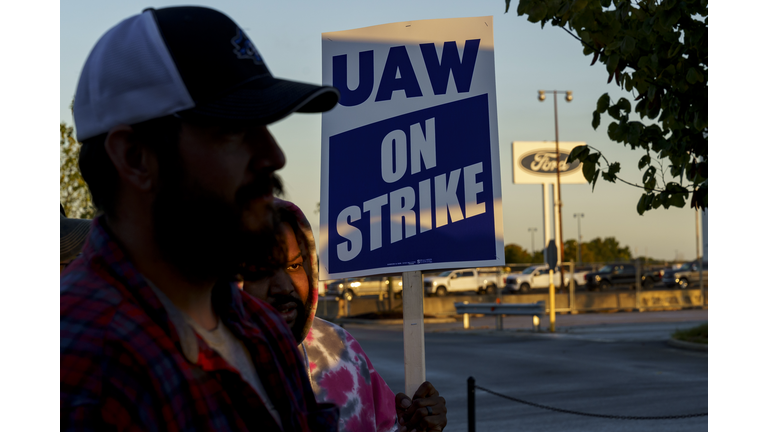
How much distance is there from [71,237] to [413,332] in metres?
1.15

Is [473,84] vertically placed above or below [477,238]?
above

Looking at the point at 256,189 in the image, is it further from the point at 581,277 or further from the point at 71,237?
the point at 581,277

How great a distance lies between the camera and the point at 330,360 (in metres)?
2.43

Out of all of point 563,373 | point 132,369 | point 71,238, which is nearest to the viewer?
point 132,369

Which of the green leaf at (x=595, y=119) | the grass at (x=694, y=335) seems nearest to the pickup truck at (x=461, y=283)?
the grass at (x=694, y=335)

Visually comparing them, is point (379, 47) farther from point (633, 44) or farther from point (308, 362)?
point (633, 44)

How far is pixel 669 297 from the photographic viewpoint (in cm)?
3206

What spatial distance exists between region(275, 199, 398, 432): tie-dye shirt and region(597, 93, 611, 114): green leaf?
517 centimetres

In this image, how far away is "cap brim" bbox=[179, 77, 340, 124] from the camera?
3.34ft

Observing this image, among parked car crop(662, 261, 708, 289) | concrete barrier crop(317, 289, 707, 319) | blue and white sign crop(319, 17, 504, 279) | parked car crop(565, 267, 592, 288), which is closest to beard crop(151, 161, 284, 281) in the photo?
blue and white sign crop(319, 17, 504, 279)

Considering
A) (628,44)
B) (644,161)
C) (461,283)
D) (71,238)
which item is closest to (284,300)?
(71,238)

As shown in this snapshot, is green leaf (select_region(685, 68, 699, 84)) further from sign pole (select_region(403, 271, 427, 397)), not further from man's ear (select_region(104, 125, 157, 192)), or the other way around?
man's ear (select_region(104, 125, 157, 192))
